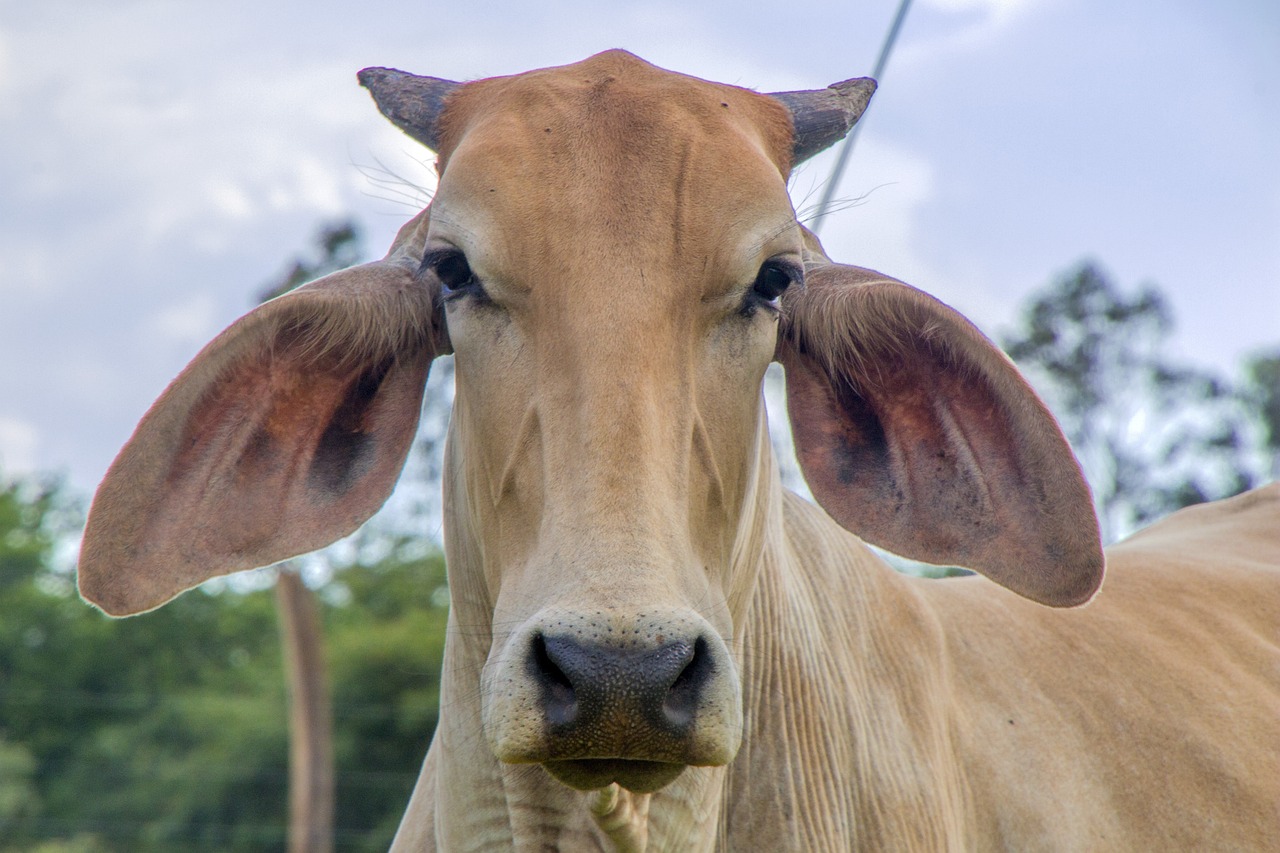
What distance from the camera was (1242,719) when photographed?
14.4 ft

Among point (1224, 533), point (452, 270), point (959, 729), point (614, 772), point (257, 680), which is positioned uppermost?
point (452, 270)

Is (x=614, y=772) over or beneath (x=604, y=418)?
beneath

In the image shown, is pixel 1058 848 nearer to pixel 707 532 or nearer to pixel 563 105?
pixel 707 532

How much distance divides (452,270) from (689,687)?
1.15 m

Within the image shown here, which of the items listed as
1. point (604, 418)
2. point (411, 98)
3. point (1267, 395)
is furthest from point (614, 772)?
point (1267, 395)

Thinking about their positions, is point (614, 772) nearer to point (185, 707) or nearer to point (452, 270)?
point (452, 270)

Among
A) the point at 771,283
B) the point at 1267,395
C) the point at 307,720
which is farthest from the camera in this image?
the point at 1267,395

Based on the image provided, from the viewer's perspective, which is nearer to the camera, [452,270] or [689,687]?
[689,687]

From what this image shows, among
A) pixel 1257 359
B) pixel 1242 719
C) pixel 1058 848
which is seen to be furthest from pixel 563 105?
pixel 1257 359

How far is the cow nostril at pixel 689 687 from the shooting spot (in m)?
2.24

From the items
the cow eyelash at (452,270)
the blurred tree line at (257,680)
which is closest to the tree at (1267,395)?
the blurred tree line at (257,680)

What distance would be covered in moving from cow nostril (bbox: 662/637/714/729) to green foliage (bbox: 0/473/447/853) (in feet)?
71.2

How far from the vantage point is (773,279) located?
293 cm

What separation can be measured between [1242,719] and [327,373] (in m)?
3.19
